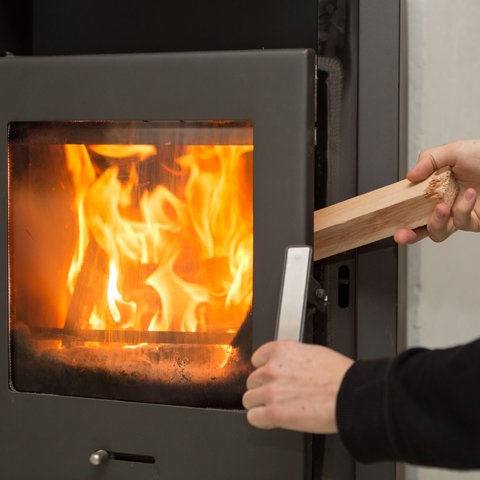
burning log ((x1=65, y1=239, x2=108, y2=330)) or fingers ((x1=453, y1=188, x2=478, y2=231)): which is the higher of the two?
fingers ((x1=453, y1=188, x2=478, y2=231))

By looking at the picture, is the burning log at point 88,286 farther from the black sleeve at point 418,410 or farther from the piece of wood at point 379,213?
the black sleeve at point 418,410

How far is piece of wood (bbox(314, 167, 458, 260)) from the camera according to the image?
91 cm

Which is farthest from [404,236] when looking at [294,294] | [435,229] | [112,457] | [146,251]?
[112,457]

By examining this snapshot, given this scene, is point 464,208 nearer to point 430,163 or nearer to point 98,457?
point 430,163

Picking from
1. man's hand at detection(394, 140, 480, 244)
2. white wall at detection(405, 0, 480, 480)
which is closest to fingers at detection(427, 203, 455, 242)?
man's hand at detection(394, 140, 480, 244)

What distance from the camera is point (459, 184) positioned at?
1001 mm

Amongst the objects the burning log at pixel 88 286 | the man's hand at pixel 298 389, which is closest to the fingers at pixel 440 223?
the man's hand at pixel 298 389

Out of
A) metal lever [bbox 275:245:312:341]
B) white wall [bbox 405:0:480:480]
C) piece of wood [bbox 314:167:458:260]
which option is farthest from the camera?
white wall [bbox 405:0:480:480]

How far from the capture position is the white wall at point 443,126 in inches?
45.2

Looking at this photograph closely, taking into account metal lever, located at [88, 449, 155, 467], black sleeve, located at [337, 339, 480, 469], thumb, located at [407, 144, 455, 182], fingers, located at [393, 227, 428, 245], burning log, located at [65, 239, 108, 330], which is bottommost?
metal lever, located at [88, 449, 155, 467]

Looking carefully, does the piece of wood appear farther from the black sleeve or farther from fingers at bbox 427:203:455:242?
the black sleeve

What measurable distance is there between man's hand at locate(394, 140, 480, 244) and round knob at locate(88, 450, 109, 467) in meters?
0.49

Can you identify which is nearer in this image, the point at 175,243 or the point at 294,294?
the point at 294,294

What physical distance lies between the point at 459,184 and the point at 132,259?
1.57ft
